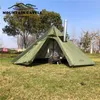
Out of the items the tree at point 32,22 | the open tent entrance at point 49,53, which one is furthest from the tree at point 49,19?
the open tent entrance at point 49,53

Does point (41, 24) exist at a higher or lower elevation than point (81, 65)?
higher

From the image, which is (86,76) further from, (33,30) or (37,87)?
(33,30)

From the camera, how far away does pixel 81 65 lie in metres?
10.3

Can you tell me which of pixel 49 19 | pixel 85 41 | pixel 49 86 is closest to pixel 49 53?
pixel 49 86

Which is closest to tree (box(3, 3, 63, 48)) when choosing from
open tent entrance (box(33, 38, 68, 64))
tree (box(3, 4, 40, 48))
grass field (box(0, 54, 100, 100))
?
tree (box(3, 4, 40, 48))

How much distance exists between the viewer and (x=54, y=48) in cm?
1223

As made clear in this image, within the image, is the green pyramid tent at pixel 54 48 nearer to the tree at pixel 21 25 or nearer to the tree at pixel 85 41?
the tree at pixel 21 25

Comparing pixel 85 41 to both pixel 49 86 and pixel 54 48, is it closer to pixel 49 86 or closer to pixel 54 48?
pixel 54 48

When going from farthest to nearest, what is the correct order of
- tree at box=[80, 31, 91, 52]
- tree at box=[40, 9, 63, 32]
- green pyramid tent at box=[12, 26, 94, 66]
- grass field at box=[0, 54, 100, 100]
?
tree at box=[80, 31, 91, 52]
tree at box=[40, 9, 63, 32]
green pyramid tent at box=[12, 26, 94, 66]
grass field at box=[0, 54, 100, 100]

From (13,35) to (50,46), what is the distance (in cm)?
2606

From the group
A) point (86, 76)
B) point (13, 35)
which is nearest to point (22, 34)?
point (13, 35)

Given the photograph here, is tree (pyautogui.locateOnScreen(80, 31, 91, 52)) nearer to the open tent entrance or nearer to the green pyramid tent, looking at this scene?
the open tent entrance

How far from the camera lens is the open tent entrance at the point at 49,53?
38.7 ft

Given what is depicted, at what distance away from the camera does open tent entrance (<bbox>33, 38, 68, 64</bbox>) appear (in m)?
11.8
